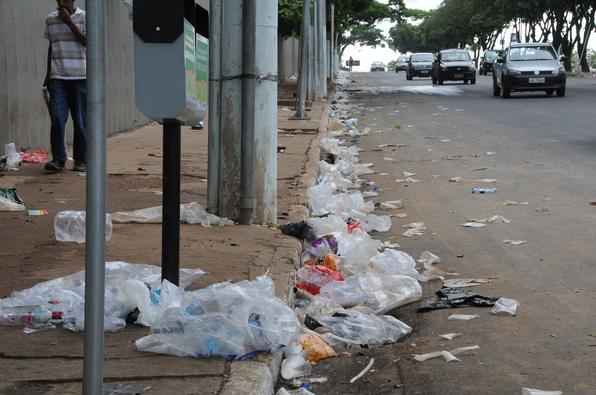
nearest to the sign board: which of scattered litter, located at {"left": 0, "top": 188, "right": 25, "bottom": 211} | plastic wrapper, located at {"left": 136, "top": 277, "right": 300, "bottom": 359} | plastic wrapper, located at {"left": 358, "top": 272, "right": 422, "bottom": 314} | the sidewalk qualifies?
plastic wrapper, located at {"left": 136, "top": 277, "right": 300, "bottom": 359}

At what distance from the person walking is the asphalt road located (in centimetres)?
298

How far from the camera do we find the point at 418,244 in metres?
7.08

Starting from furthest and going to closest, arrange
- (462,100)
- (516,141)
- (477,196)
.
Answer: (462,100) → (516,141) → (477,196)

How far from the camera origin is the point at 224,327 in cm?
375

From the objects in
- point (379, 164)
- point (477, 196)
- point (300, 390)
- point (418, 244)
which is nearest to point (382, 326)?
point (300, 390)

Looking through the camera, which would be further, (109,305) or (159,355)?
(109,305)

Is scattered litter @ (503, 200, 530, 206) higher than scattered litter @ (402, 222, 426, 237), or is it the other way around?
scattered litter @ (503, 200, 530, 206)

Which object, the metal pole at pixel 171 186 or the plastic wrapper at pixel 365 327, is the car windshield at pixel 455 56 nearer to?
the plastic wrapper at pixel 365 327

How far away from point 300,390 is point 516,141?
11588mm

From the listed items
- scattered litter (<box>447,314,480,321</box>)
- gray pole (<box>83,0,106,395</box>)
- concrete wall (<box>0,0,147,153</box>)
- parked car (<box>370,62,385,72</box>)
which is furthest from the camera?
parked car (<box>370,62,385,72</box>)

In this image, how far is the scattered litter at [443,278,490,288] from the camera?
5711 mm

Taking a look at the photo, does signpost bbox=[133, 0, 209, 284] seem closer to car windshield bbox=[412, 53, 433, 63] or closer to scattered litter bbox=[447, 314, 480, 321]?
scattered litter bbox=[447, 314, 480, 321]

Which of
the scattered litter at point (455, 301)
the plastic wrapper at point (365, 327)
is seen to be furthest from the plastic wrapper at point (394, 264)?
the plastic wrapper at point (365, 327)

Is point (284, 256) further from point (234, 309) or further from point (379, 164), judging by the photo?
point (379, 164)
